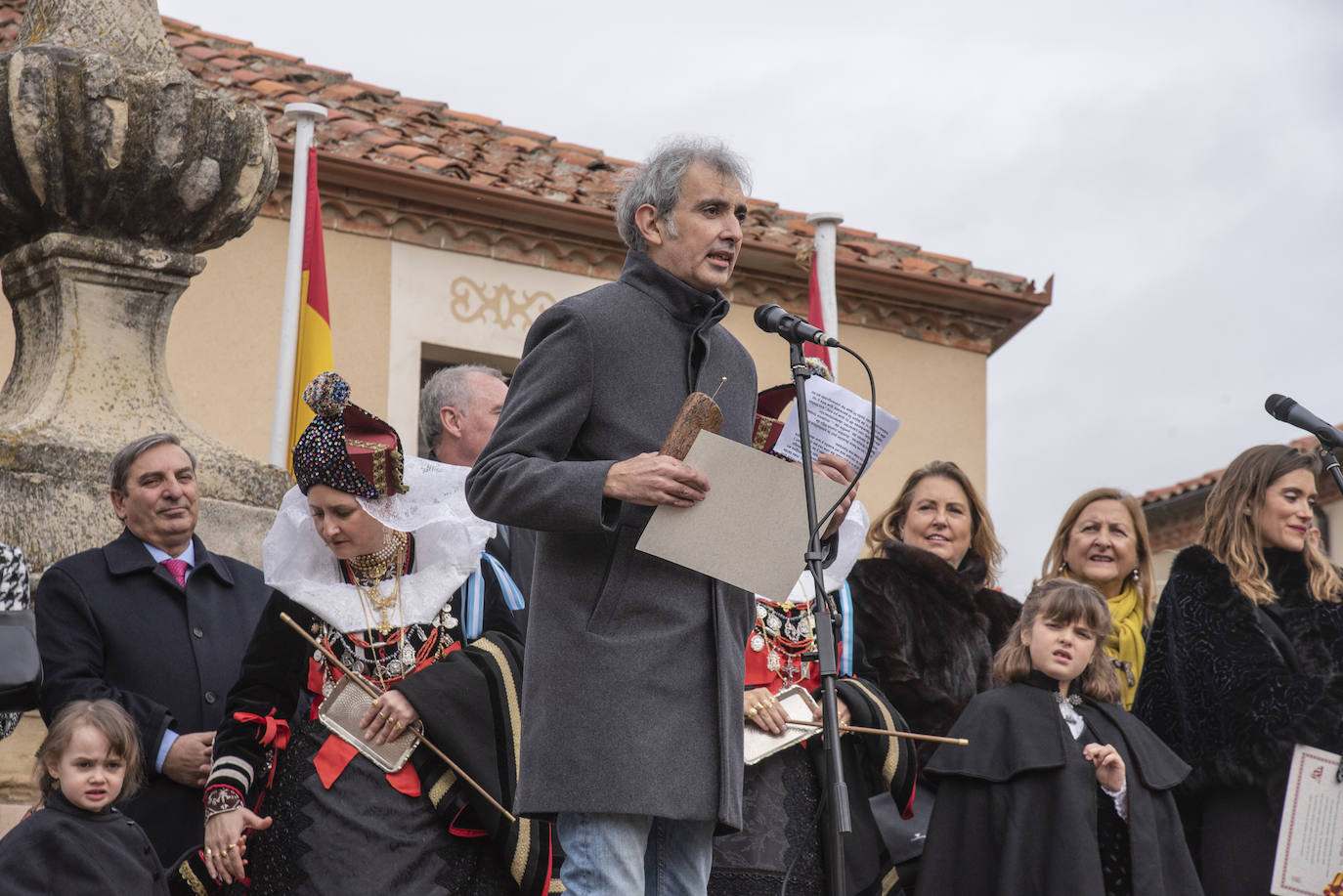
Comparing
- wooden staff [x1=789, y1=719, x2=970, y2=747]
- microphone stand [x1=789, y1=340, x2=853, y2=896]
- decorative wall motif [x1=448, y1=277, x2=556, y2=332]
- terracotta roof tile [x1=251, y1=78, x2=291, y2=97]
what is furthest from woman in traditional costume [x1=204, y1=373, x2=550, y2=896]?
terracotta roof tile [x1=251, y1=78, x2=291, y2=97]

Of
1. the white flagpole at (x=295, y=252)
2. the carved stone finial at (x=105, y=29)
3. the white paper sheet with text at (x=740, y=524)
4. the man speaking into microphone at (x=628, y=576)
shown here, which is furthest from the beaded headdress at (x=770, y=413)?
the white flagpole at (x=295, y=252)

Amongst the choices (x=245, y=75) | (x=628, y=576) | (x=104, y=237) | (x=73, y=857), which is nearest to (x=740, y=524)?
(x=628, y=576)

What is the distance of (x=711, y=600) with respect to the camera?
3363 mm

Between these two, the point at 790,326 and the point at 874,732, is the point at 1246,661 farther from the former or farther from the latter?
the point at 790,326

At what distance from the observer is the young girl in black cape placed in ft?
15.9

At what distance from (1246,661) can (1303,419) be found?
3.14 ft

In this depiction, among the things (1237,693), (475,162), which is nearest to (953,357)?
(475,162)

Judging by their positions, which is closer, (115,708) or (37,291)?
(115,708)

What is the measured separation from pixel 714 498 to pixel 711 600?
21cm

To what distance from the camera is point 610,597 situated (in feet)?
10.8

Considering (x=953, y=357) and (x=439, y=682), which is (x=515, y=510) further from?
(x=953, y=357)

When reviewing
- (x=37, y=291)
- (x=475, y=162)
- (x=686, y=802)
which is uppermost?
(x=475, y=162)

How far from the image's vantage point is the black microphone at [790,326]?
11.7 feet

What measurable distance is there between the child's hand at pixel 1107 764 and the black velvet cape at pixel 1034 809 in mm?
35
